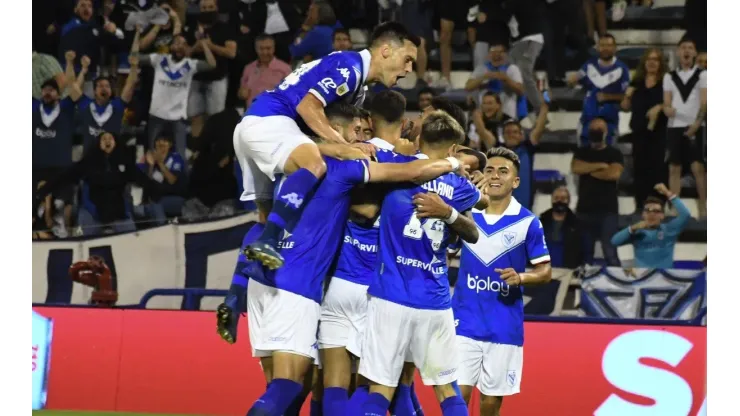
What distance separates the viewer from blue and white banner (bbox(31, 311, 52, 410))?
9109 mm

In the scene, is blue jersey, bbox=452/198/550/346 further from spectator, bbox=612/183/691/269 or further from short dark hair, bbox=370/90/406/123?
spectator, bbox=612/183/691/269

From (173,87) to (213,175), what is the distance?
4.22 feet

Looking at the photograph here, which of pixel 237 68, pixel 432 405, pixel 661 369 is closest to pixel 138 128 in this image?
pixel 237 68

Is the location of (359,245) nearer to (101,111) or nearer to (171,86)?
(171,86)

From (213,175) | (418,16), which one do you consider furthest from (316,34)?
(213,175)

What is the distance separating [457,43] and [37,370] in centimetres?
612

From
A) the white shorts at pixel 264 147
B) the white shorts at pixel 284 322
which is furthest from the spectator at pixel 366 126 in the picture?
the white shorts at pixel 284 322

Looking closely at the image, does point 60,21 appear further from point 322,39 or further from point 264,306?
point 264,306

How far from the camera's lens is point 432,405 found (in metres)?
8.61

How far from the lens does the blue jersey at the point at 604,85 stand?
38.4 ft

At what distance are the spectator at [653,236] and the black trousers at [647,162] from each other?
0.89ft

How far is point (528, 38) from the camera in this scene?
1212 cm

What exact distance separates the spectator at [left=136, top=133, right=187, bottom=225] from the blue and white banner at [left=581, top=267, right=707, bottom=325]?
453 centimetres

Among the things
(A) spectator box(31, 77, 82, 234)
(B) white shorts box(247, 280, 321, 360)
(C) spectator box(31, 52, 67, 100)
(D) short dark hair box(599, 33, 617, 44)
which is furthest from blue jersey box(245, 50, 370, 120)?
(C) spectator box(31, 52, 67, 100)
